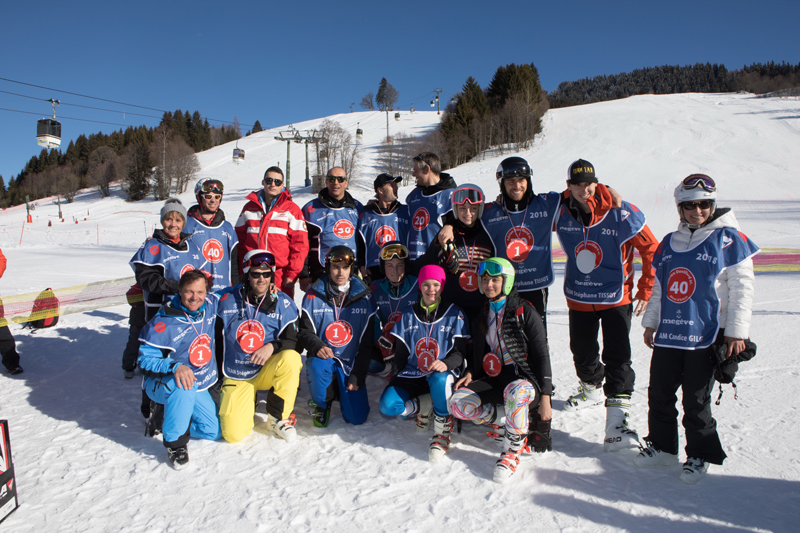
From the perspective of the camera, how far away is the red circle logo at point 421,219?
4.34 metres

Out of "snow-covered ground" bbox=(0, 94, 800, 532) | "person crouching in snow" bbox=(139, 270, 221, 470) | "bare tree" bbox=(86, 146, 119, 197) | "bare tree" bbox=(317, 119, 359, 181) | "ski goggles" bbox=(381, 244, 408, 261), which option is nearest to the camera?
"snow-covered ground" bbox=(0, 94, 800, 532)

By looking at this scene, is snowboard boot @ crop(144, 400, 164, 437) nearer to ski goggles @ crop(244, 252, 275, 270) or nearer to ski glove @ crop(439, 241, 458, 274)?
ski goggles @ crop(244, 252, 275, 270)

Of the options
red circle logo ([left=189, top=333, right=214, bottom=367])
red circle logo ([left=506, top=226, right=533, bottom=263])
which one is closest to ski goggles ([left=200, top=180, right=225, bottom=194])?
red circle logo ([left=189, top=333, right=214, bottom=367])

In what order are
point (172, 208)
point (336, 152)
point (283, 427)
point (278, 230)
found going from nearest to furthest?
point (283, 427), point (172, 208), point (278, 230), point (336, 152)

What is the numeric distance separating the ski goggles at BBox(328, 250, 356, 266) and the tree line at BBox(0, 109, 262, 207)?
32.9m

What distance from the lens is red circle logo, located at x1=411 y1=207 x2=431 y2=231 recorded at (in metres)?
4.34

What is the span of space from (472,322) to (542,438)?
96cm

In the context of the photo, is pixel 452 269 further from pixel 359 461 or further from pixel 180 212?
pixel 180 212

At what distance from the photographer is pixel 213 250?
4.34m

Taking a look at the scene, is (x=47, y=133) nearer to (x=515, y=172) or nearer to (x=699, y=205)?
(x=515, y=172)

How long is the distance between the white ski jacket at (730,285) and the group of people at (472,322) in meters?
0.01

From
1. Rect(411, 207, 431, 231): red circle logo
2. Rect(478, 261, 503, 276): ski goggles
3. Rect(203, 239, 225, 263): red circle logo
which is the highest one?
Rect(411, 207, 431, 231): red circle logo

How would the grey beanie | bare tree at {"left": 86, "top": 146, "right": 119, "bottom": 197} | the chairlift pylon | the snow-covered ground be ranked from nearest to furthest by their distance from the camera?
the snow-covered ground
the grey beanie
the chairlift pylon
bare tree at {"left": 86, "top": 146, "right": 119, "bottom": 197}

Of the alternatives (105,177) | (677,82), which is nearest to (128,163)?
(105,177)
